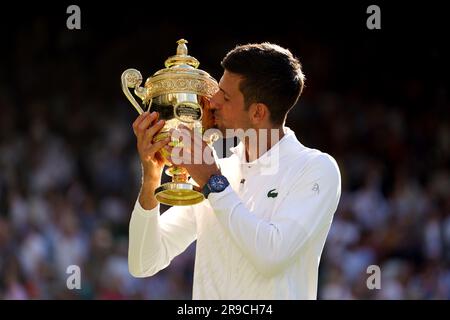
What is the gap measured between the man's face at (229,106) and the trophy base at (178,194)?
0.26 meters

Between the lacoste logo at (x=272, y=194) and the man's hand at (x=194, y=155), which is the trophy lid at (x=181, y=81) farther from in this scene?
the lacoste logo at (x=272, y=194)

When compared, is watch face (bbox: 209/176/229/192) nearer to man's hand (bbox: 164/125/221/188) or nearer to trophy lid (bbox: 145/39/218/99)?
man's hand (bbox: 164/125/221/188)

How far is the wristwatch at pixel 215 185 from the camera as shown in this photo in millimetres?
3432

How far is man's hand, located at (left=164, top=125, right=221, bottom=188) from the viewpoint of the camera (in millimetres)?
3463

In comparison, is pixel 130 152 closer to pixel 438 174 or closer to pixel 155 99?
pixel 438 174

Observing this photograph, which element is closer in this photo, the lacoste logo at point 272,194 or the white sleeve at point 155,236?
the lacoste logo at point 272,194

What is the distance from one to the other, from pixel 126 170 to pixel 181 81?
551cm

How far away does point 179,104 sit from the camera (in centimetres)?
360

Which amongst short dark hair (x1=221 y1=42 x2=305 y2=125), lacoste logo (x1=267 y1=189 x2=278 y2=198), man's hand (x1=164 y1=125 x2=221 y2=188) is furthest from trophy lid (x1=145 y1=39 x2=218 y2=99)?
lacoste logo (x1=267 y1=189 x2=278 y2=198)

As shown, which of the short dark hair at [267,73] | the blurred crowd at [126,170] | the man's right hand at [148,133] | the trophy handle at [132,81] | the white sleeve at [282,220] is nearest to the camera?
the white sleeve at [282,220]

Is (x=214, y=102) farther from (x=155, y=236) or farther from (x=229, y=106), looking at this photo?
(x=155, y=236)

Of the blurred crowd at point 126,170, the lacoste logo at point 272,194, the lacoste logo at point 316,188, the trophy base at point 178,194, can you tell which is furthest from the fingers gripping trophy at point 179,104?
the blurred crowd at point 126,170

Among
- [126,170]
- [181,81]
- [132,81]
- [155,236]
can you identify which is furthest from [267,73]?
[126,170]

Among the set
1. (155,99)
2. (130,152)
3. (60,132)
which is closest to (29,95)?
(60,132)
